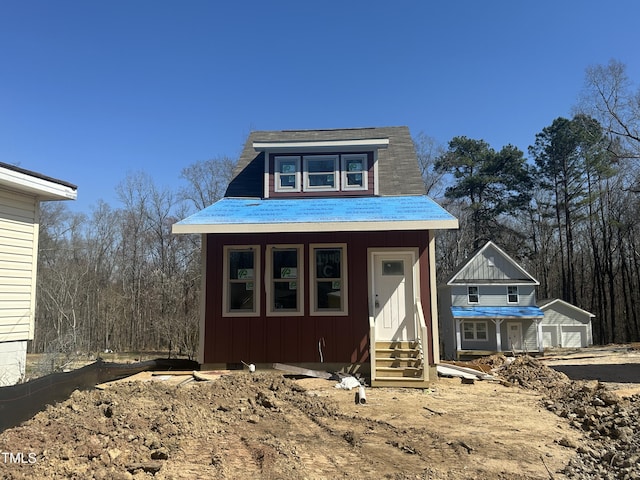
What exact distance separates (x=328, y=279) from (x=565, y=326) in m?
26.1

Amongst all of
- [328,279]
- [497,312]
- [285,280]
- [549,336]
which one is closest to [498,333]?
[497,312]

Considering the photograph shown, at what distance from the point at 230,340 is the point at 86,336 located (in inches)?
540

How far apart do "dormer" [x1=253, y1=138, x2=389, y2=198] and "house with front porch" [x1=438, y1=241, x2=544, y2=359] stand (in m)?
18.7

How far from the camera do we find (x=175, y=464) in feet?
13.5

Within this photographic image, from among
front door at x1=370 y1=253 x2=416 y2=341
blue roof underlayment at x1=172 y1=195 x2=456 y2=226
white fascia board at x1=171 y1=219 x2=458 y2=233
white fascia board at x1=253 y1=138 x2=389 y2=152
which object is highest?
white fascia board at x1=253 y1=138 x2=389 y2=152

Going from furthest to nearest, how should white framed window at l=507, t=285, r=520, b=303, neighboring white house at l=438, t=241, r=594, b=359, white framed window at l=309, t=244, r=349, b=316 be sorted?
white framed window at l=507, t=285, r=520, b=303
neighboring white house at l=438, t=241, r=594, b=359
white framed window at l=309, t=244, r=349, b=316

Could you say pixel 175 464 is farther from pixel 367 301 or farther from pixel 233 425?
pixel 367 301

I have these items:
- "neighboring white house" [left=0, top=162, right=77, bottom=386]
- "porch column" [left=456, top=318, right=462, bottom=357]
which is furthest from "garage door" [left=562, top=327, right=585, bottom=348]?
"neighboring white house" [left=0, top=162, right=77, bottom=386]

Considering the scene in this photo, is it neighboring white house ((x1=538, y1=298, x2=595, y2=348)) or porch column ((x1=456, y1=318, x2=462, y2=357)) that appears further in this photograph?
neighboring white house ((x1=538, y1=298, x2=595, y2=348))

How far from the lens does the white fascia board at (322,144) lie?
1130 centimetres

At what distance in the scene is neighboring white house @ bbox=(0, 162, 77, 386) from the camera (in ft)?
25.7

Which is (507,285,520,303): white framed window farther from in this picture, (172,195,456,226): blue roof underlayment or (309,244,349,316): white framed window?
(309,244,349,316): white framed window

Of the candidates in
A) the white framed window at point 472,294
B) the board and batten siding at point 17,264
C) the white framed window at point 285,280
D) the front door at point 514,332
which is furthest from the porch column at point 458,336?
the board and batten siding at point 17,264

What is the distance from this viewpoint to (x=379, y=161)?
13.0 m
